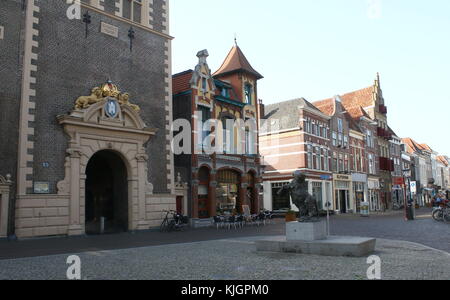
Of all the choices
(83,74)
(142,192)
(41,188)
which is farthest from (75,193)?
(83,74)

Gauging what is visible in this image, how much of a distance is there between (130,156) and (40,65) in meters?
5.94

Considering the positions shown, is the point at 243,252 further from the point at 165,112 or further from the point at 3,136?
the point at 165,112

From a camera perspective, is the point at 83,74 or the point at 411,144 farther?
the point at 411,144

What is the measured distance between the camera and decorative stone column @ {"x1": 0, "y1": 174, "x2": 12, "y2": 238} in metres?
15.7

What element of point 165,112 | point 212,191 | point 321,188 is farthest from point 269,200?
point 165,112

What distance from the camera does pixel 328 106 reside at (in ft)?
154

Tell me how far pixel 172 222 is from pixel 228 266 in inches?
491

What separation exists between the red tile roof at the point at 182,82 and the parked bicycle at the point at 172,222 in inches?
331

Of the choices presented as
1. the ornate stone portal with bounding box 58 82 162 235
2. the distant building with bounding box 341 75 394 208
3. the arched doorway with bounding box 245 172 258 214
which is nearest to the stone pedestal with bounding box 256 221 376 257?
the ornate stone portal with bounding box 58 82 162 235

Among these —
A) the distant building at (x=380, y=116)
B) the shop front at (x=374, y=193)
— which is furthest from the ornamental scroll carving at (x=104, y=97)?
the distant building at (x=380, y=116)

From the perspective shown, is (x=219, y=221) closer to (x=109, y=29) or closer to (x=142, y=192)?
(x=142, y=192)

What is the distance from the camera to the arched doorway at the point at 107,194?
21031 mm
